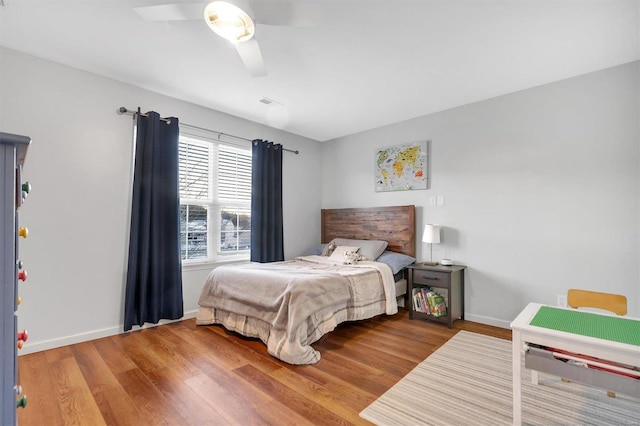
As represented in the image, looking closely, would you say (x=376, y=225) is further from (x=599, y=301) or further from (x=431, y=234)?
(x=599, y=301)

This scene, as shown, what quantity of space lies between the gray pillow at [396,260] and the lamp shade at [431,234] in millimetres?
362

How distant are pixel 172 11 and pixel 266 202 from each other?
2.63 metres

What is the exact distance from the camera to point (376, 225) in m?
4.29

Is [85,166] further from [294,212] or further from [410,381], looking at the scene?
[410,381]

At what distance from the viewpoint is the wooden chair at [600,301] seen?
179 centimetres

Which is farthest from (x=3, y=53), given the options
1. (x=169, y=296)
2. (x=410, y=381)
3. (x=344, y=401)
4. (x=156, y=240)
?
(x=410, y=381)

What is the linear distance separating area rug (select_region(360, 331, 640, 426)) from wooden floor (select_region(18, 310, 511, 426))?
0.43ft

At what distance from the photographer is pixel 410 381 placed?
209 centimetres

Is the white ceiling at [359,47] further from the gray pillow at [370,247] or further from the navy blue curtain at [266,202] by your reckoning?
the gray pillow at [370,247]

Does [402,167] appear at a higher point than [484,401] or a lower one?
higher

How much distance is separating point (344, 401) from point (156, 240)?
240 centimetres

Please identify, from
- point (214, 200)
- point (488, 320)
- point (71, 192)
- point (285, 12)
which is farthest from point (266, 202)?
point (488, 320)

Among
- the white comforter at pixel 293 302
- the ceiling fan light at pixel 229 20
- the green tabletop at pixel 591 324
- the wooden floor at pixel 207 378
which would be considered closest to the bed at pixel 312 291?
the white comforter at pixel 293 302

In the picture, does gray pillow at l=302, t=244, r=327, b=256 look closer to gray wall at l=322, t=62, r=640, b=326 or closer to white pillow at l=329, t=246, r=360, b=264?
white pillow at l=329, t=246, r=360, b=264
